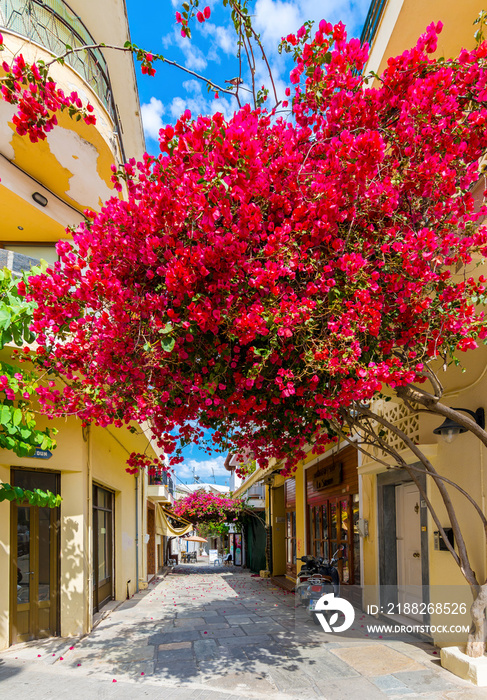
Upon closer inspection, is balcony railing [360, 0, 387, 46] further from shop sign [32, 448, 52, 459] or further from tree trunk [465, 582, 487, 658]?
shop sign [32, 448, 52, 459]

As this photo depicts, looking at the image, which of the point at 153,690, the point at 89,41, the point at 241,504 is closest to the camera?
the point at 153,690

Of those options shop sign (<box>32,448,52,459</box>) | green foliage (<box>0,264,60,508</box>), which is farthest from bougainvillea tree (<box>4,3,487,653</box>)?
shop sign (<box>32,448,52,459</box>)

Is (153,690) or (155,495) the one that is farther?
(155,495)

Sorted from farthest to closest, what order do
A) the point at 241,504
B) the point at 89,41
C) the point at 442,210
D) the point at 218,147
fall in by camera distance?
the point at 241,504 → the point at 89,41 → the point at 442,210 → the point at 218,147

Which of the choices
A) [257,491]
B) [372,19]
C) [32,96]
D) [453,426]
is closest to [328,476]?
[453,426]

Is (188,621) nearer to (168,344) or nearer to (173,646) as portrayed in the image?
(173,646)

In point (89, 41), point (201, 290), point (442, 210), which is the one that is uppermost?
point (89, 41)

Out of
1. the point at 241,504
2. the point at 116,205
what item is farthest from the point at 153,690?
the point at 241,504

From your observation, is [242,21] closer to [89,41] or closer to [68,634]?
[89,41]

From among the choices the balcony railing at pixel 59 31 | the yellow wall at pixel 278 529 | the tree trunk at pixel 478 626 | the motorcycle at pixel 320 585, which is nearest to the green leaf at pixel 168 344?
the tree trunk at pixel 478 626

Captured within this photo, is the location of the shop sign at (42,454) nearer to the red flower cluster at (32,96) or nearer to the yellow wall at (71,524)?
the yellow wall at (71,524)

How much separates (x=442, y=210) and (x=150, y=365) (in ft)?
9.46

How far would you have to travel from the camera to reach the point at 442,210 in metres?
4.43

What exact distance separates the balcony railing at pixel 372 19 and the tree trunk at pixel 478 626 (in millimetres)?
6848
